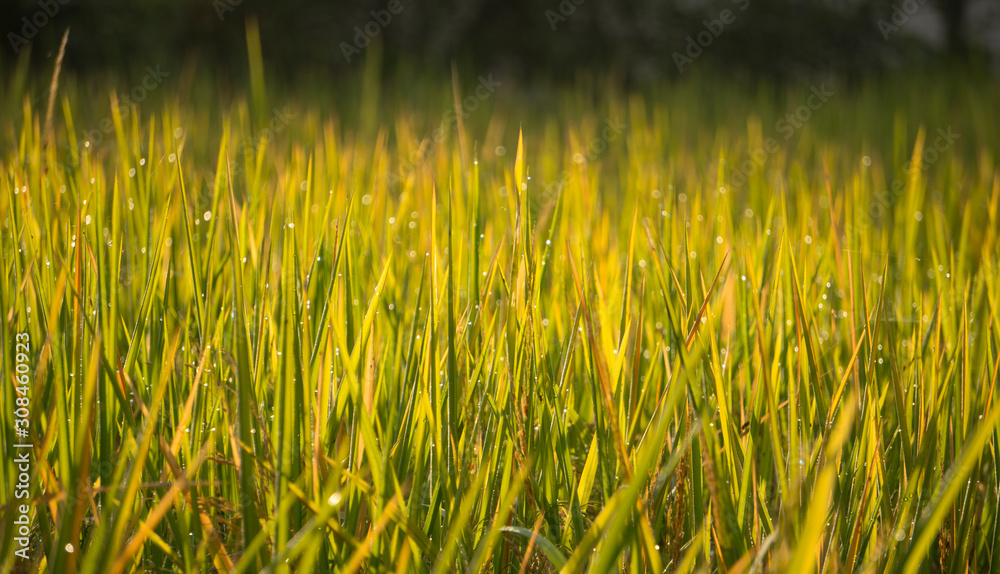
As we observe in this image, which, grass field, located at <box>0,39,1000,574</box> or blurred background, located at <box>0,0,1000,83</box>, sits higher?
blurred background, located at <box>0,0,1000,83</box>

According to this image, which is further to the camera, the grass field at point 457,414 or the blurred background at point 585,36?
the blurred background at point 585,36

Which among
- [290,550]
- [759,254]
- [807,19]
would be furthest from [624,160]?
[807,19]

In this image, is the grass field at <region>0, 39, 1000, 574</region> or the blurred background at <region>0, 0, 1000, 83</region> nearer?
the grass field at <region>0, 39, 1000, 574</region>

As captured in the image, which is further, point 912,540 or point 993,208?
point 993,208

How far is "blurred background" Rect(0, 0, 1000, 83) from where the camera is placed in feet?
16.6

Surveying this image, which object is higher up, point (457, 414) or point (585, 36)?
point (585, 36)

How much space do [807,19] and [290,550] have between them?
6995mm

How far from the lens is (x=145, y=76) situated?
13.0 ft

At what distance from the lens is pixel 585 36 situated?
19.8ft

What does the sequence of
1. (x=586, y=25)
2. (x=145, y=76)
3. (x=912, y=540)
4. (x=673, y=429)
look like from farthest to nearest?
(x=586, y=25) → (x=145, y=76) → (x=673, y=429) → (x=912, y=540)

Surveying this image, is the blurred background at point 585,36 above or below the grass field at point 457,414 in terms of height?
above

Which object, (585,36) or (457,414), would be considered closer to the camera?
(457,414)

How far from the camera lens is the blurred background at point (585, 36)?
506 cm

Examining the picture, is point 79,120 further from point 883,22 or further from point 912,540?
point 883,22
